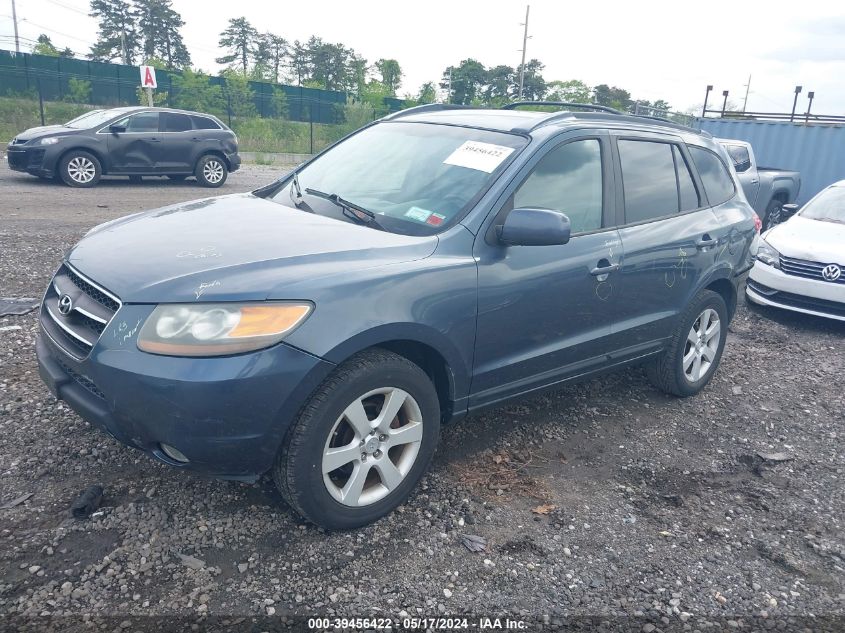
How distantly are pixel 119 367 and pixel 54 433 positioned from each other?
133cm

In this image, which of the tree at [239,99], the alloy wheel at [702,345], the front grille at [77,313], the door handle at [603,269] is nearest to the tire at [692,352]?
the alloy wheel at [702,345]

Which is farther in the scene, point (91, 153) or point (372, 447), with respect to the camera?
point (91, 153)

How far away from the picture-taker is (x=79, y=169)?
40.2 ft

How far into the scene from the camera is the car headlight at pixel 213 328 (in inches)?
97.7

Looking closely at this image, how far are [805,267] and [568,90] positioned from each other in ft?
169

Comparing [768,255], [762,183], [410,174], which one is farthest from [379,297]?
[762,183]

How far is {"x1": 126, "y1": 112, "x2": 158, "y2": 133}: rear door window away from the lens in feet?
41.6

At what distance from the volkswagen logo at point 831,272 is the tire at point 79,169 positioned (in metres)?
11.7

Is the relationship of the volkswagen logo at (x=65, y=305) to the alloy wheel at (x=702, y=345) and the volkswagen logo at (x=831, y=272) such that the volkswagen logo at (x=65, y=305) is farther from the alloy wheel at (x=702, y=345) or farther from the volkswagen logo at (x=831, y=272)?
the volkswagen logo at (x=831, y=272)

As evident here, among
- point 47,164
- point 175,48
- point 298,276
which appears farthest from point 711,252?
point 175,48

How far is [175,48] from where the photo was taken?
5641 centimetres

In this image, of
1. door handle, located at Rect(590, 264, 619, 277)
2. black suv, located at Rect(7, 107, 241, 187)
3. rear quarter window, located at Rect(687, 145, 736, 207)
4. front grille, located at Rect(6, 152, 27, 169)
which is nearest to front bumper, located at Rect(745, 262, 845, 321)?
rear quarter window, located at Rect(687, 145, 736, 207)

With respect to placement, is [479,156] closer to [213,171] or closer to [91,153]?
[91,153]

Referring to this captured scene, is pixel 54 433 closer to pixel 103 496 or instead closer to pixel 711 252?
pixel 103 496
